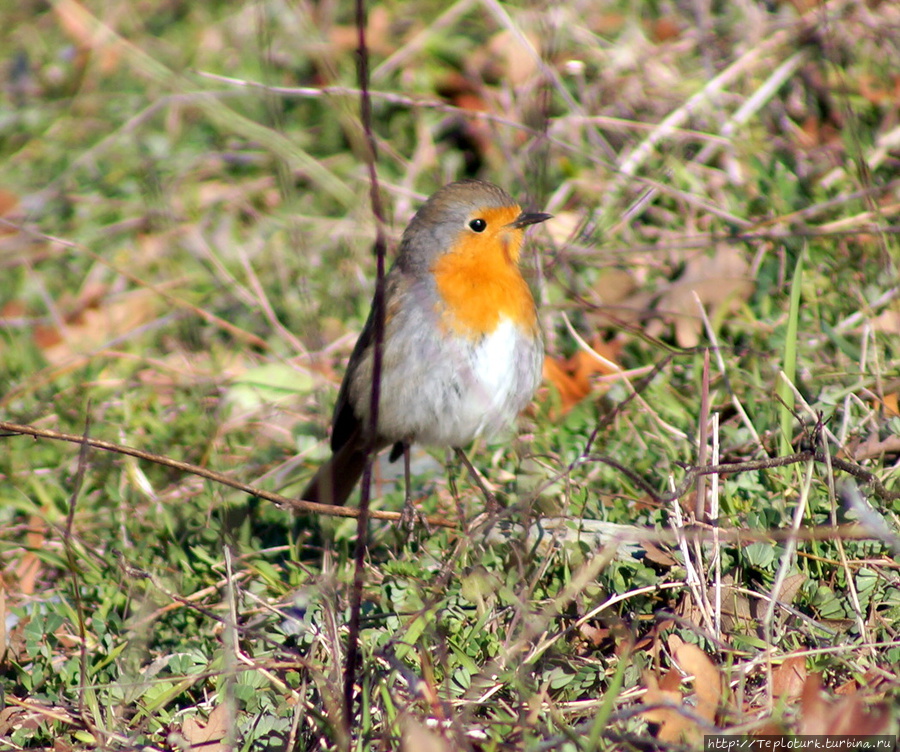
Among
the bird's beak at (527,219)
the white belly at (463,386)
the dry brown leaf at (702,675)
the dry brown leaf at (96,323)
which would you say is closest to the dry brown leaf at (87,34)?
the dry brown leaf at (96,323)

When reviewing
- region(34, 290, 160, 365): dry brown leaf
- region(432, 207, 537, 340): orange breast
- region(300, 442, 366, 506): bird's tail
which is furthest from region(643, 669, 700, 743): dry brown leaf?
region(34, 290, 160, 365): dry brown leaf

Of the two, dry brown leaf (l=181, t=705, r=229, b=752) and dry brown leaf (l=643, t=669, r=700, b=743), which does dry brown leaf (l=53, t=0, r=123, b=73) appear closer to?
dry brown leaf (l=181, t=705, r=229, b=752)

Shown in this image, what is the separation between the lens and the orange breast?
12.1ft

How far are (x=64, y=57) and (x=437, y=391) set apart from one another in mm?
4676

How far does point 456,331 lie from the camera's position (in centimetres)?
367

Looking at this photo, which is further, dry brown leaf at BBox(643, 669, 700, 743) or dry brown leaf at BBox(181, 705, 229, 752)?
dry brown leaf at BBox(181, 705, 229, 752)

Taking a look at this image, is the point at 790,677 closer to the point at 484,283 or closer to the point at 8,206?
the point at 484,283

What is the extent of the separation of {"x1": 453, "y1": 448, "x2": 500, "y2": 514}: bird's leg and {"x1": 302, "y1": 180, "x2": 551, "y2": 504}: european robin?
5 centimetres

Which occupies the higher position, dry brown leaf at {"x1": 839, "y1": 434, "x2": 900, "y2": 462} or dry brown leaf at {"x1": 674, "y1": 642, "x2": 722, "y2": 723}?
dry brown leaf at {"x1": 839, "y1": 434, "x2": 900, "y2": 462}

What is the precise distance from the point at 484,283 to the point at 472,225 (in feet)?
0.77

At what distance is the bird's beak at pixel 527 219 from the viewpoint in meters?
3.71

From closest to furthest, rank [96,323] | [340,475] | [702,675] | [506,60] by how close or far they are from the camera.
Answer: [702,675] → [340,475] → [96,323] → [506,60]

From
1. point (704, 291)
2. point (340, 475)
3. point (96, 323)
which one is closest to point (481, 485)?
point (340, 475)

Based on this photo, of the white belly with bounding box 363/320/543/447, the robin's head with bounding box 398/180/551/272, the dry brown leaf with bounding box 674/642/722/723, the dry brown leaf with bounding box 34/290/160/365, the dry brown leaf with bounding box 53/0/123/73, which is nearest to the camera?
the dry brown leaf with bounding box 674/642/722/723
